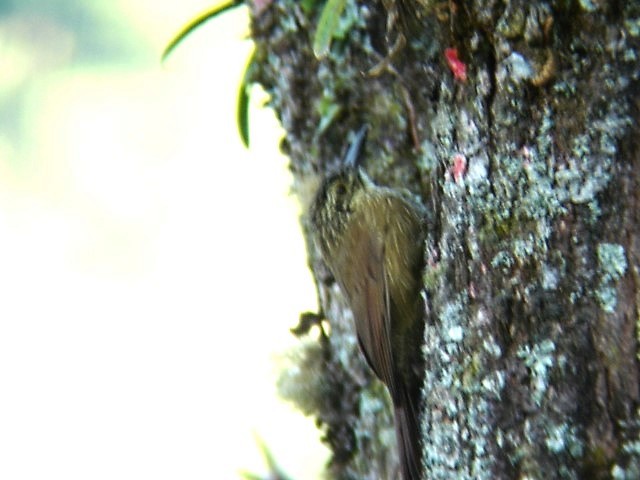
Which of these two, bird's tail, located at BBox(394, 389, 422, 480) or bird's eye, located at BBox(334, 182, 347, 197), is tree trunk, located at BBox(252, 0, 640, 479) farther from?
bird's eye, located at BBox(334, 182, 347, 197)

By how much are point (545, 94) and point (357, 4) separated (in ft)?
2.26

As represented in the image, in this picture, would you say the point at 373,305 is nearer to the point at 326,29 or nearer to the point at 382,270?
the point at 382,270

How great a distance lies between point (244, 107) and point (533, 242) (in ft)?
3.88

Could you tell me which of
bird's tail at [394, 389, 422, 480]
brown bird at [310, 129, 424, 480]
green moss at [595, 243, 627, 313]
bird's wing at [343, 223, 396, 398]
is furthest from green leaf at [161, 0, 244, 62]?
green moss at [595, 243, 627, 313]

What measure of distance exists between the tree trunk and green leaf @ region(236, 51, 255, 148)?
24.3 inches

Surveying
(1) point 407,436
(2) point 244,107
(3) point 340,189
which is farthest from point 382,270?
(2) point 244,107

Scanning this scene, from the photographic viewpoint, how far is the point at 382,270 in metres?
1.86

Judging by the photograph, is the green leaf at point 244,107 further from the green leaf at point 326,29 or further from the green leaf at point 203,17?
the green leaf at point 326,29

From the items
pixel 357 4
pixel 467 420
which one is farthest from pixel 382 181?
pixel 467 420

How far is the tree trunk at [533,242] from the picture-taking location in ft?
3.94

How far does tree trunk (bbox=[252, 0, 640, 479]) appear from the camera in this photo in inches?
47.3

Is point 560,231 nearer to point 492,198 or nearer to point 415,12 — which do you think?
point 492,198

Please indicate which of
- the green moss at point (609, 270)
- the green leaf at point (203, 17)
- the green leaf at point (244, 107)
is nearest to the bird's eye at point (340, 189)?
the green leaf at point (244, 107)

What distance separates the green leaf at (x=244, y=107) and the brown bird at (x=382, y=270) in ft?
1.24
